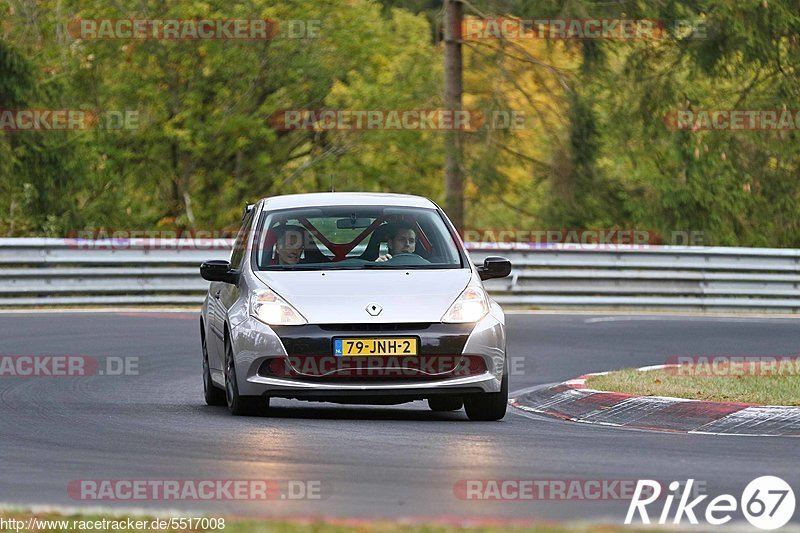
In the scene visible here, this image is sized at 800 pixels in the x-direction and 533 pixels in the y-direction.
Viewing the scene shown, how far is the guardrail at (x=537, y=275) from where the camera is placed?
25.3m

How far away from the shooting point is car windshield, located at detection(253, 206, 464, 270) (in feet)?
40.6

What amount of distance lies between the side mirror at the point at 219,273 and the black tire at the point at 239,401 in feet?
1.93

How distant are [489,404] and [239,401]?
1.70 metres

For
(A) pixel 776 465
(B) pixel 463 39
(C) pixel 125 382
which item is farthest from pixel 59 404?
(B) pixel 463 39

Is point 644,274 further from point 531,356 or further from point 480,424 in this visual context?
point 480,424

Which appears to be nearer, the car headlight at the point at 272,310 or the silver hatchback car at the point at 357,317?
the silver hatchback car at the point at 357,317

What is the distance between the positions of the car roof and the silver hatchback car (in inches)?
4.2

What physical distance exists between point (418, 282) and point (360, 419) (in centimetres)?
101
